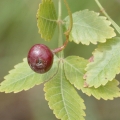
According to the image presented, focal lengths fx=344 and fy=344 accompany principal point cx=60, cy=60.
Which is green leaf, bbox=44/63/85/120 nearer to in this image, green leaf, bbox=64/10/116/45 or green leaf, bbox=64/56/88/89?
green leaf, bbox=64/56/88/89

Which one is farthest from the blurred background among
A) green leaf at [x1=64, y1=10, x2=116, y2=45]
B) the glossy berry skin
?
the glossy berry skin

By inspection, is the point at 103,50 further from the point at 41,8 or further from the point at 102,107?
the point at 102,107

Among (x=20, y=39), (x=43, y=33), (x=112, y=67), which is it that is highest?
(x=43, y=33)

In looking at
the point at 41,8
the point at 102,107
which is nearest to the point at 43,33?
the point at 41,8

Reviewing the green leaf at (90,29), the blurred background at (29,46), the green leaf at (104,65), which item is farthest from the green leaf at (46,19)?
the blurred background at (29,46)

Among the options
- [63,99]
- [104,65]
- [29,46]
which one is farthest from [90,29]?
[29,46]

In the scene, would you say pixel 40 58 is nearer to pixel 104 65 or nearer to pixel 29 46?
pixel 104 65
